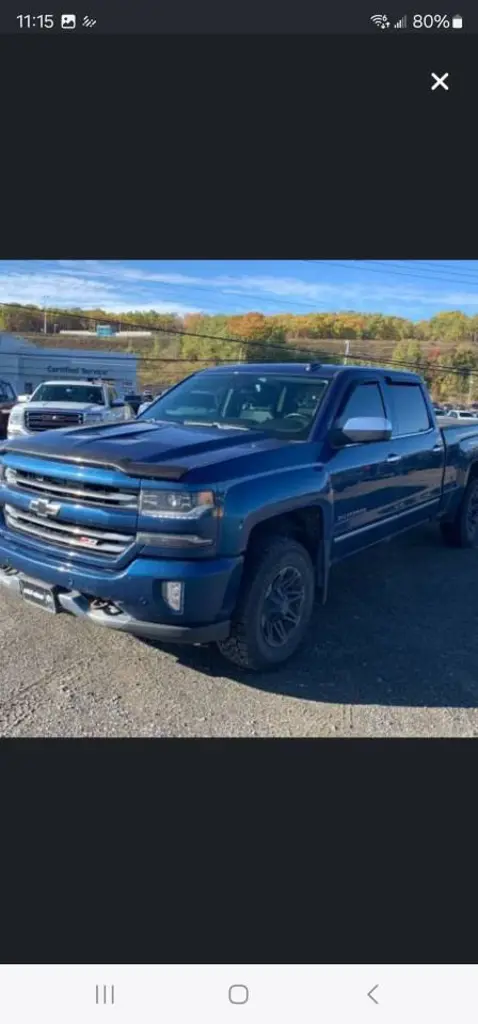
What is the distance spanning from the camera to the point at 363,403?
4520mm

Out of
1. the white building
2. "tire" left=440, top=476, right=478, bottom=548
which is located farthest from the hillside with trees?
"tire" left=440, top=476, right=478, bottom=548

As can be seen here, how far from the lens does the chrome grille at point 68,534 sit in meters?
3.10

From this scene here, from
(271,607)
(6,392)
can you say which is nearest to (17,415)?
(6,392)

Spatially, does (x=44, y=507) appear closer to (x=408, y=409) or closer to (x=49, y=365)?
(x=408, y=409)

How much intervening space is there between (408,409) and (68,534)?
3.32 m

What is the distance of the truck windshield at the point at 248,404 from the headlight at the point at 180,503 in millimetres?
1142

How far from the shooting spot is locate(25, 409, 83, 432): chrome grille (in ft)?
36.2

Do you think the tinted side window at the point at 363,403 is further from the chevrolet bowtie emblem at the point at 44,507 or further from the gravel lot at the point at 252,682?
the chevrolet bowtie emblem at the point at 44,507

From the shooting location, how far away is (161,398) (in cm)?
482

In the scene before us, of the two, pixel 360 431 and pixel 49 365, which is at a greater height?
pixel 49 365

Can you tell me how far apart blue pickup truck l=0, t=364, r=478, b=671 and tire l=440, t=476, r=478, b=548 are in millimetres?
2037

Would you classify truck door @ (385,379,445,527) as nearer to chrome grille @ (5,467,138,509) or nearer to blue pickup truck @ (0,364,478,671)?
blue pickup truck @ (0,364,478,671)

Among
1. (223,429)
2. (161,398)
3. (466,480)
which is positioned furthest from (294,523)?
(466,480)

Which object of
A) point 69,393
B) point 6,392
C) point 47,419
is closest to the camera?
point 47,419
